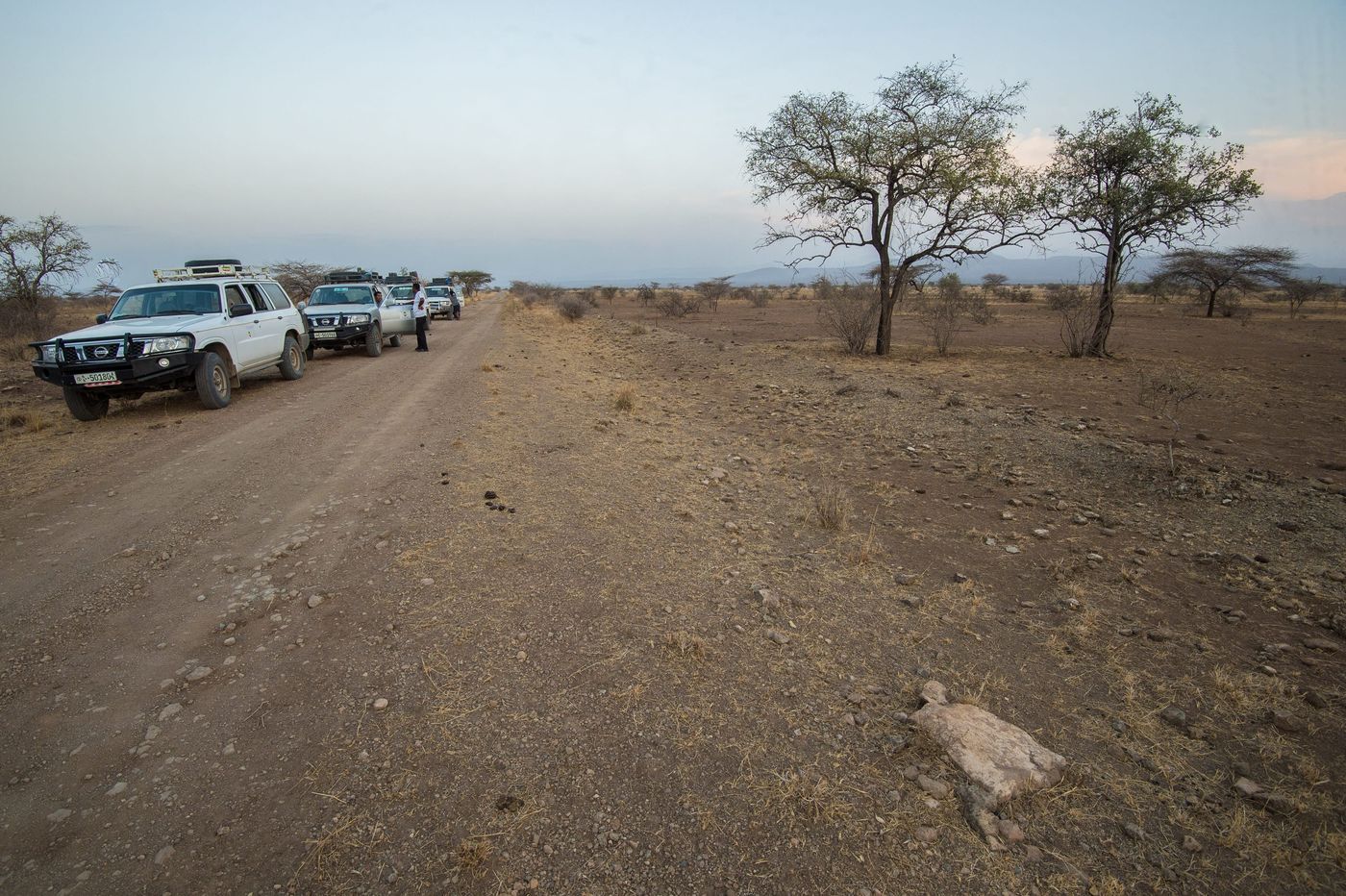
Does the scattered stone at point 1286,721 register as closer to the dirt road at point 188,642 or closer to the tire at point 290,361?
the dirt road at point 188,642

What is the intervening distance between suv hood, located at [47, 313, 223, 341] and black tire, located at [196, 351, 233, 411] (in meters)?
0.46

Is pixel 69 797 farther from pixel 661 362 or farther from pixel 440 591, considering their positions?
pixel 661 362

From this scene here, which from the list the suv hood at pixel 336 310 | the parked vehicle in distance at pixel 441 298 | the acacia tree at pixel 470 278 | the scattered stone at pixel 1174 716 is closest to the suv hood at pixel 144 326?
the suv hood at pixel 336 310

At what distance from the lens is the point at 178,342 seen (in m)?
8.18

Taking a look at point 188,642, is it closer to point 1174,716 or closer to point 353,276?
point 1174,716

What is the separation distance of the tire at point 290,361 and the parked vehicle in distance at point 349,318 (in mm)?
2250

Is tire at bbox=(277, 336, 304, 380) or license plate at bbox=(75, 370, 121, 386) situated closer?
license plate at bbox=(75, 370, 121, 386)

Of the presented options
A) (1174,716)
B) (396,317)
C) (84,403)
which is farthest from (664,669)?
(396,317)

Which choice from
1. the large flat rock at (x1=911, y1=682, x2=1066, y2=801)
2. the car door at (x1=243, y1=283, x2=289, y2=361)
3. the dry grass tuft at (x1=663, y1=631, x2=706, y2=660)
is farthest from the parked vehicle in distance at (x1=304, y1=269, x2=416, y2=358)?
the large flat rock at (x1=911, y1=682, x2=1066, y2=801)

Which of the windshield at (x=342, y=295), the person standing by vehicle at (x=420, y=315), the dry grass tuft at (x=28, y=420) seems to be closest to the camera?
the dry grass tuft at (x=28, y=420)

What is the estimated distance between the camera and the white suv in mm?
7648

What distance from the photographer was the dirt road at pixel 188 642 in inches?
80.6

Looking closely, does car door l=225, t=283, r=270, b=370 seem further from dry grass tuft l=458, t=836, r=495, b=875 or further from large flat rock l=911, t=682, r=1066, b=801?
large flat rock l=911, t=682, r=1066, b=801

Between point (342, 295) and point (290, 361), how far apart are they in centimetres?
504
